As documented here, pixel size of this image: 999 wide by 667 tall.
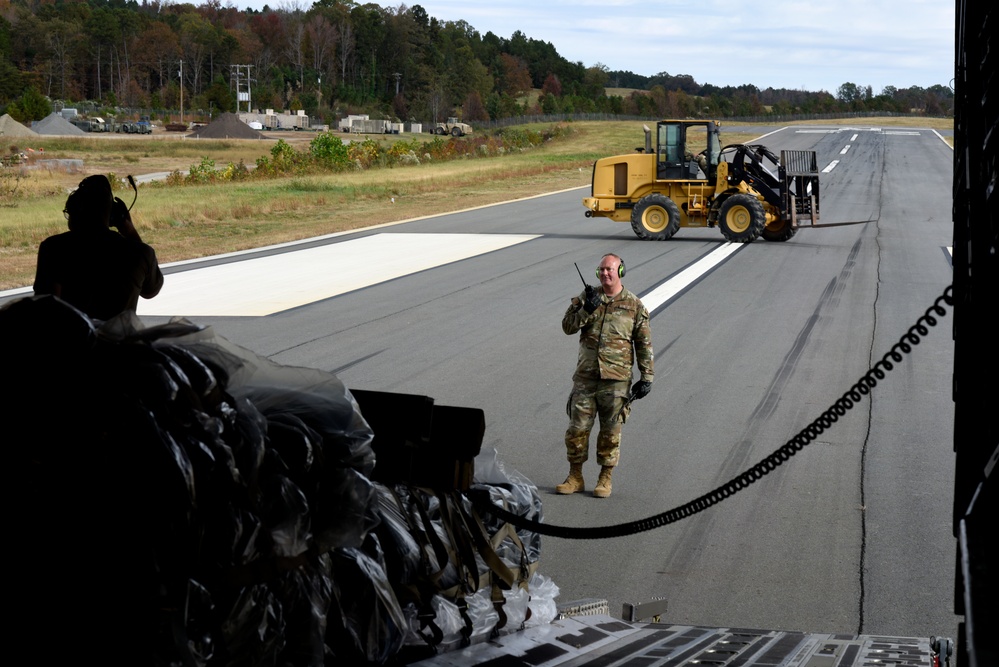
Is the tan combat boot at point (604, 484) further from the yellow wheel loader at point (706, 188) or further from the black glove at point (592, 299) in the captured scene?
the yellow wheel loader at point (706, 188)

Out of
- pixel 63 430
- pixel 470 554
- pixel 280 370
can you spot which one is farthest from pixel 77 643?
pixel 470 554

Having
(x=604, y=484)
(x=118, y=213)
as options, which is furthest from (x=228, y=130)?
(x=118, y=213)

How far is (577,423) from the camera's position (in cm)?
883

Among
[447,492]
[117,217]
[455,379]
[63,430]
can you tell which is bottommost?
[455,379]

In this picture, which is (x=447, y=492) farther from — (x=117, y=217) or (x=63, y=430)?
(x=117, y=217)

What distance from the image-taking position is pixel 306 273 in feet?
69.8

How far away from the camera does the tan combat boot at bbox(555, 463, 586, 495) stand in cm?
879

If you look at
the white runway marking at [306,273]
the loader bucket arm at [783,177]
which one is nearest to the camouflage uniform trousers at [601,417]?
the white runway marking at [306,273]

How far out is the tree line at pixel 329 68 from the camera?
486 feet

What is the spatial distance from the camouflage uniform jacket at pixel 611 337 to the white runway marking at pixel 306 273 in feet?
29.1

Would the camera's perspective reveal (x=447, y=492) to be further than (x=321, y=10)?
No

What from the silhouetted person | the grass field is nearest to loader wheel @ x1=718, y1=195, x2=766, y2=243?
the grass field

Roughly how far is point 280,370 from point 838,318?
14514 millimetres

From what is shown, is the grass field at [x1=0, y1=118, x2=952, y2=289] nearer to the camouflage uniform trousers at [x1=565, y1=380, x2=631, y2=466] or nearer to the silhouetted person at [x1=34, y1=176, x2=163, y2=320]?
the camouflage uniform trousers at [x1=565, y1=380, x2=631, y2=466]
